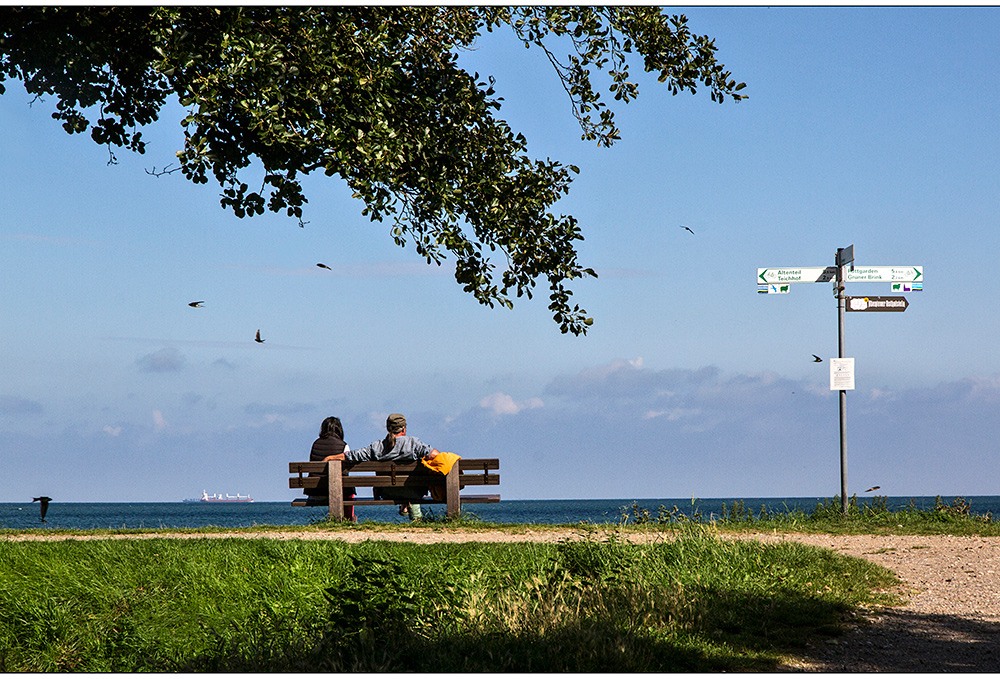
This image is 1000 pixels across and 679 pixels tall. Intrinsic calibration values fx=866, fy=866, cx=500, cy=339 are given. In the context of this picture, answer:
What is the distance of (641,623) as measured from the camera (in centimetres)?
553

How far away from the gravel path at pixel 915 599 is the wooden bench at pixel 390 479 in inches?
41.3

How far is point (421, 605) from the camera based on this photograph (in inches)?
242

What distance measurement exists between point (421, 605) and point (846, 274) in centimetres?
978

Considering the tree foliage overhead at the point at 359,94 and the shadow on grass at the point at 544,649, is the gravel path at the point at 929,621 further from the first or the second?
the tree foliage overhead at the point at 359,94

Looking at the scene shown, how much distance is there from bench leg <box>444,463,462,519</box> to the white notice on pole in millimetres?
5843

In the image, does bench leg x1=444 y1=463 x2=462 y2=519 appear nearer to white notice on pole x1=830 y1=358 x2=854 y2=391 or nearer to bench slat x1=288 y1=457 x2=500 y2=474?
bench slat x1=288 y1=457 x2=500 y2=474

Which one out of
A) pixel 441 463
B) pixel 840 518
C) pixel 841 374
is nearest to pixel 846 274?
pixel 841 374

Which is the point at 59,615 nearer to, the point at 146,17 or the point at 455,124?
the point at 146,17

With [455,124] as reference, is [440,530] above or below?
below

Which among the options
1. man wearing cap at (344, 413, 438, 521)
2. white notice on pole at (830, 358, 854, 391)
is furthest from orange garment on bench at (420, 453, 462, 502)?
white notice on pole at (830, 358, 854, 391)

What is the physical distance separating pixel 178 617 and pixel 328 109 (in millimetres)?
3937

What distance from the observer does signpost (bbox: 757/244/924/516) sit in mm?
13117

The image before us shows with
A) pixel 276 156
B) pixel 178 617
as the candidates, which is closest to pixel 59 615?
pixel 178 617

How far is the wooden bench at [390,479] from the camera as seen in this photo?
482 inches
